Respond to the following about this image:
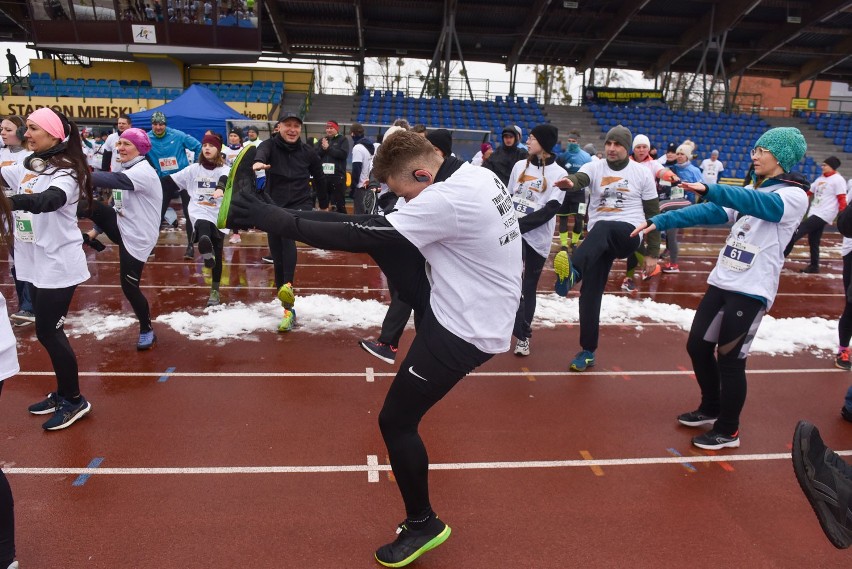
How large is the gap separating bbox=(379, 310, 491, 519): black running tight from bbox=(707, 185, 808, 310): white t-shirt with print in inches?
79.5

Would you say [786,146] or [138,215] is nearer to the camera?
[786,146]

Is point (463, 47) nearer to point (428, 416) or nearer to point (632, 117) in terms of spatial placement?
point (632, 117)

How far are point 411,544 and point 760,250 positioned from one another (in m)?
2.66

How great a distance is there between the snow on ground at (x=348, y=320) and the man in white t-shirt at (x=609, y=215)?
1.67 m

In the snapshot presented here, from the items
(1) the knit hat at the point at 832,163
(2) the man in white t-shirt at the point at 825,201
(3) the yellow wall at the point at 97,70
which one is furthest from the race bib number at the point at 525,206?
(3) the yellow wall at the point at 97,70

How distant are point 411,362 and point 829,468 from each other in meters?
1.75

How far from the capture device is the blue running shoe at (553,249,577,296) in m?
4.56

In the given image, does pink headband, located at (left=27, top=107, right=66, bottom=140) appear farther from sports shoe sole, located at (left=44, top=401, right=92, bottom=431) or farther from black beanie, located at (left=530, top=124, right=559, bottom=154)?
black beanie, located at (left=530, top=124, right=559, bottom=154)

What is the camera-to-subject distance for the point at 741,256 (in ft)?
11.5

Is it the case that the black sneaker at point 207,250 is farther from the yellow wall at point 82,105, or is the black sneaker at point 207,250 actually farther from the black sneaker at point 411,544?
the yellow wall at point 82,105

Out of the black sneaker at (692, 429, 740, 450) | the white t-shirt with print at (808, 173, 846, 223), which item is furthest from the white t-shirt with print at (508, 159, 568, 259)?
the white t-shirt with print at (808, 173, 846, 223)

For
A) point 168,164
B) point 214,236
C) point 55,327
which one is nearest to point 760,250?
point 55,327

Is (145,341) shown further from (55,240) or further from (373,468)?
(373,468)

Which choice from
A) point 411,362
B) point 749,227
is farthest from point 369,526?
point 749,227
